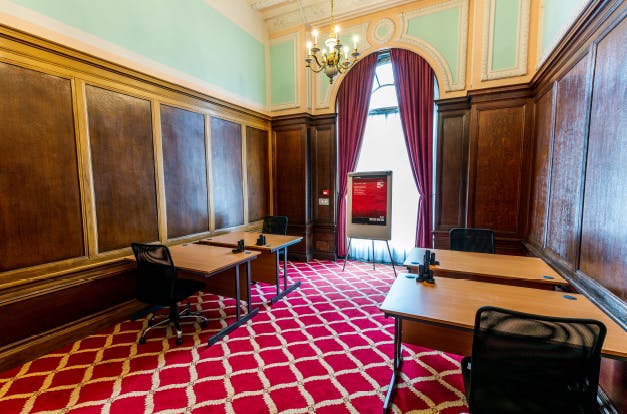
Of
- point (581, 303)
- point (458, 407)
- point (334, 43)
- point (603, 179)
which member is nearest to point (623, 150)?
point (603, 179)

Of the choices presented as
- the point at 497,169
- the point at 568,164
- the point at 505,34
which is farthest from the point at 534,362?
the point at 505,34

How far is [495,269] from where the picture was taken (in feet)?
8.46

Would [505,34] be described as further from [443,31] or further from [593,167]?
[593,167]

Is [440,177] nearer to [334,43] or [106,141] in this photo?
[334,43]

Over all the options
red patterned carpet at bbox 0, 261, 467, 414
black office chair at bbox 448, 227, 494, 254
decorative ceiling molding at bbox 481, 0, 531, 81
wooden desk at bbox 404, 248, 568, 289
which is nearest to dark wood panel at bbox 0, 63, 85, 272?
red patterned carpet at bbox 0, 261, 467, 414

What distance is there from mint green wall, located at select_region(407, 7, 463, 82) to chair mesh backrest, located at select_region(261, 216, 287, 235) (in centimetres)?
366

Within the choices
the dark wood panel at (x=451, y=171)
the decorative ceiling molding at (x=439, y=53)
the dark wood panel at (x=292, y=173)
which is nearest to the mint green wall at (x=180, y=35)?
the dark wood panel at (x=292, y=173)

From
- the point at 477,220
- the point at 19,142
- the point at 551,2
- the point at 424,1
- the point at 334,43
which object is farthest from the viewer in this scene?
the point at 424,1

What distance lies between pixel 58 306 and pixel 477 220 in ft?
17.5

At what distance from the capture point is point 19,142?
8.21 ft

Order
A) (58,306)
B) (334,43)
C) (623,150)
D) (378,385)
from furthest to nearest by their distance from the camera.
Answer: (334,43)
(58,306)
(378,385)
(623,150)

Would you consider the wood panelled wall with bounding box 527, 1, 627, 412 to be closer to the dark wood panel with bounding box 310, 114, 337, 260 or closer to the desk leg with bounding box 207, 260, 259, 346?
the desk leg with bounding box 207, 260, 259, 346

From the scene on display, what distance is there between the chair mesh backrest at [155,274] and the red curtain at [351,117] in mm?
3455

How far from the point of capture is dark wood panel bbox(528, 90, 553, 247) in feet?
10.4
